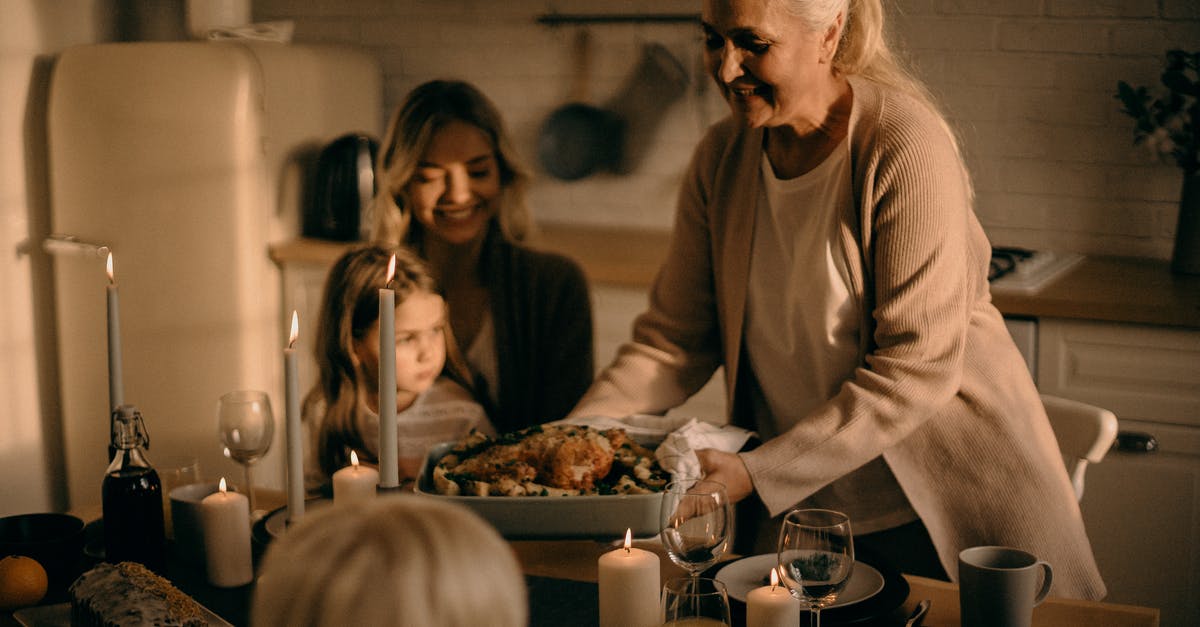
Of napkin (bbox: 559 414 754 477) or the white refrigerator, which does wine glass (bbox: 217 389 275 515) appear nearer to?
napkin (bbox: 559 414 754 477)

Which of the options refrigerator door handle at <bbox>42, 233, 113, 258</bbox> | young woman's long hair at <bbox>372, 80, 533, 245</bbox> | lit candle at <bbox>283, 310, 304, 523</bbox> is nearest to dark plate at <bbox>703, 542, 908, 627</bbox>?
lit candle at <bbox>283, 310, 304, 523</bbox>

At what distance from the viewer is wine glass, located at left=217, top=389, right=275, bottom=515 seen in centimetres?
143

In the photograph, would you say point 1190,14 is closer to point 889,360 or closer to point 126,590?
point 889,360

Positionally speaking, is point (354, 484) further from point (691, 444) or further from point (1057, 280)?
point (1057, 280)

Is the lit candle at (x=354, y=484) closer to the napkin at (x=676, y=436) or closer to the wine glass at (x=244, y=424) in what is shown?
the wine glass at (x=244, y=424)

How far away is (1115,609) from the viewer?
123 cm

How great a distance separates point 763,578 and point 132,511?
0.67 metres

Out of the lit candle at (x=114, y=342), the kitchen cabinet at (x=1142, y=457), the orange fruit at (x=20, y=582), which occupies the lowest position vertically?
the kitchen cabinet at (x=1142, y=457)

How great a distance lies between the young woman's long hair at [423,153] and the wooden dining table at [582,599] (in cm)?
126

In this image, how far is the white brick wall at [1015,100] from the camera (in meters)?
2.82

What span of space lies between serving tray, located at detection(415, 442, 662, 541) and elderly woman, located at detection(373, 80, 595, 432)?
1.20m

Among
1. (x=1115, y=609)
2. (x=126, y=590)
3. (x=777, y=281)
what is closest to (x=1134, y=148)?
(x=777, y=281)

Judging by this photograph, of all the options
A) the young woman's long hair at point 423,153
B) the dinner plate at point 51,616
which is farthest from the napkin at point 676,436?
the young woman's long hair at point 423,153

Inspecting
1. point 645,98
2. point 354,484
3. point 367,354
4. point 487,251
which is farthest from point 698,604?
point 645,98
